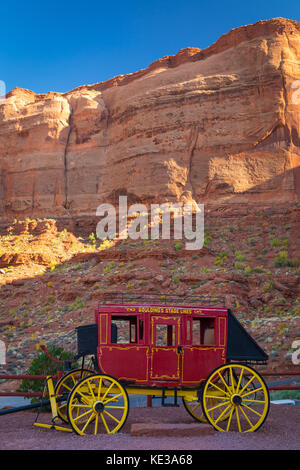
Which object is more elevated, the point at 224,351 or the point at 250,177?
the point at 250,177

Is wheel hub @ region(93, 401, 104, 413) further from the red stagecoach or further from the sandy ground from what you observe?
the sandy ground

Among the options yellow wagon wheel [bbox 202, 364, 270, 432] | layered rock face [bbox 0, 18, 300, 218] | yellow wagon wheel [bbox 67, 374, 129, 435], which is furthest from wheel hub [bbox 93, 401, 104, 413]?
layered rock face [bbox 0, 18, 300, 218]

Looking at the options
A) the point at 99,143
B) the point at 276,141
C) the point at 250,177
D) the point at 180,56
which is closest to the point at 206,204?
the point at 250,177

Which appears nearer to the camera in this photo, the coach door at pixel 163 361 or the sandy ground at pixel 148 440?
the sandy ground at pixel 148 440

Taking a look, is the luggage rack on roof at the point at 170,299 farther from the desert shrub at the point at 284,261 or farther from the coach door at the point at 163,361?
the desert shrub at the point at 284,261

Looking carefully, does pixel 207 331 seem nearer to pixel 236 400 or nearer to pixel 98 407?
pixel 236 400

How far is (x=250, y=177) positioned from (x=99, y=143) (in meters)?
19.4

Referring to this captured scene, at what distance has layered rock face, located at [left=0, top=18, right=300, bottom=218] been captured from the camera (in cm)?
4388

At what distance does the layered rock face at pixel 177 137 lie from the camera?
144 ft

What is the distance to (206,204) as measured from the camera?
141 ft

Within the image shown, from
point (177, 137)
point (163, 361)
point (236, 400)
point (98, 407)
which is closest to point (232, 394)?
point (236, 400)

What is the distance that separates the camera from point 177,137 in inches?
1795

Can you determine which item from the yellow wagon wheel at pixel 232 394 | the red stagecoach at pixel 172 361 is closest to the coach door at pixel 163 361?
the red stagecoach at pixel 172 361
